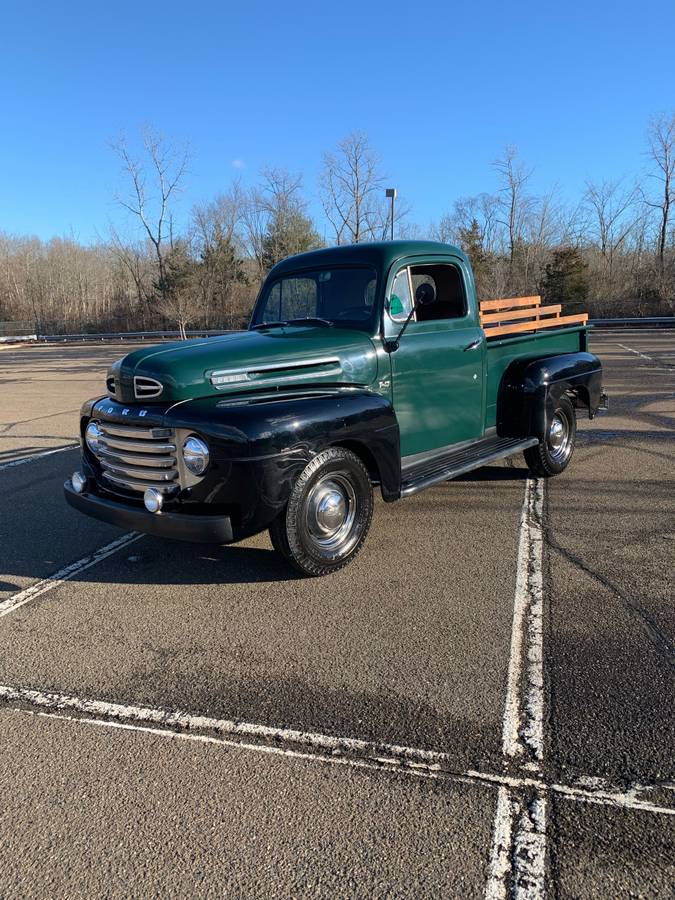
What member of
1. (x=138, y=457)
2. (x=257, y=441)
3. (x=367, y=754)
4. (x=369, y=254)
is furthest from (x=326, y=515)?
(x=369, y=254)

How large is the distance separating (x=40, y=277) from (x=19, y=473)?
67403 mm

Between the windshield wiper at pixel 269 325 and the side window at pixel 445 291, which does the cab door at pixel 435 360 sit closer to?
the side window at pixel 445 291

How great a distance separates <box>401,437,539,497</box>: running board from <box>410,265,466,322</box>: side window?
112cm

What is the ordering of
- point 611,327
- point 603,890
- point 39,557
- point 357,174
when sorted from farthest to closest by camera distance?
point 357,174 < point 611,327 < point 39,557 < point 603,890

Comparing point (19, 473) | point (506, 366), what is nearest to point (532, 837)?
point (506, 366)

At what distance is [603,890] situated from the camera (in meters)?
1.84

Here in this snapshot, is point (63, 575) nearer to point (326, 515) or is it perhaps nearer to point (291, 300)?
point (326, 515)

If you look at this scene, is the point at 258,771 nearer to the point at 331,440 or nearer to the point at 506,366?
the point at 331,440

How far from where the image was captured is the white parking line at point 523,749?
6.21 ft

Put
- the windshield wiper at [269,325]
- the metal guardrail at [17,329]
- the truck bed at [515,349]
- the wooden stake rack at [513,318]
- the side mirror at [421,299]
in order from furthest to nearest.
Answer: the metal guardrail at [17,329]
the wooden stake rack at [513,318]
the truck bed at [515,349]
the windshield wiper at [269,325]
the side mirror at [421,299]

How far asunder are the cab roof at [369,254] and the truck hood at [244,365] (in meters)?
0.63

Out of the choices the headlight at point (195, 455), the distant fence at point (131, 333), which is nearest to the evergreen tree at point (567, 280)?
the distant fence at point (131, 333)

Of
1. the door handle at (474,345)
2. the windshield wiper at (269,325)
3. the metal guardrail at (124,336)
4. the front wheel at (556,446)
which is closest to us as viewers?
the windshield wiper at (269,325)

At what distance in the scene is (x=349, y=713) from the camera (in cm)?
271
